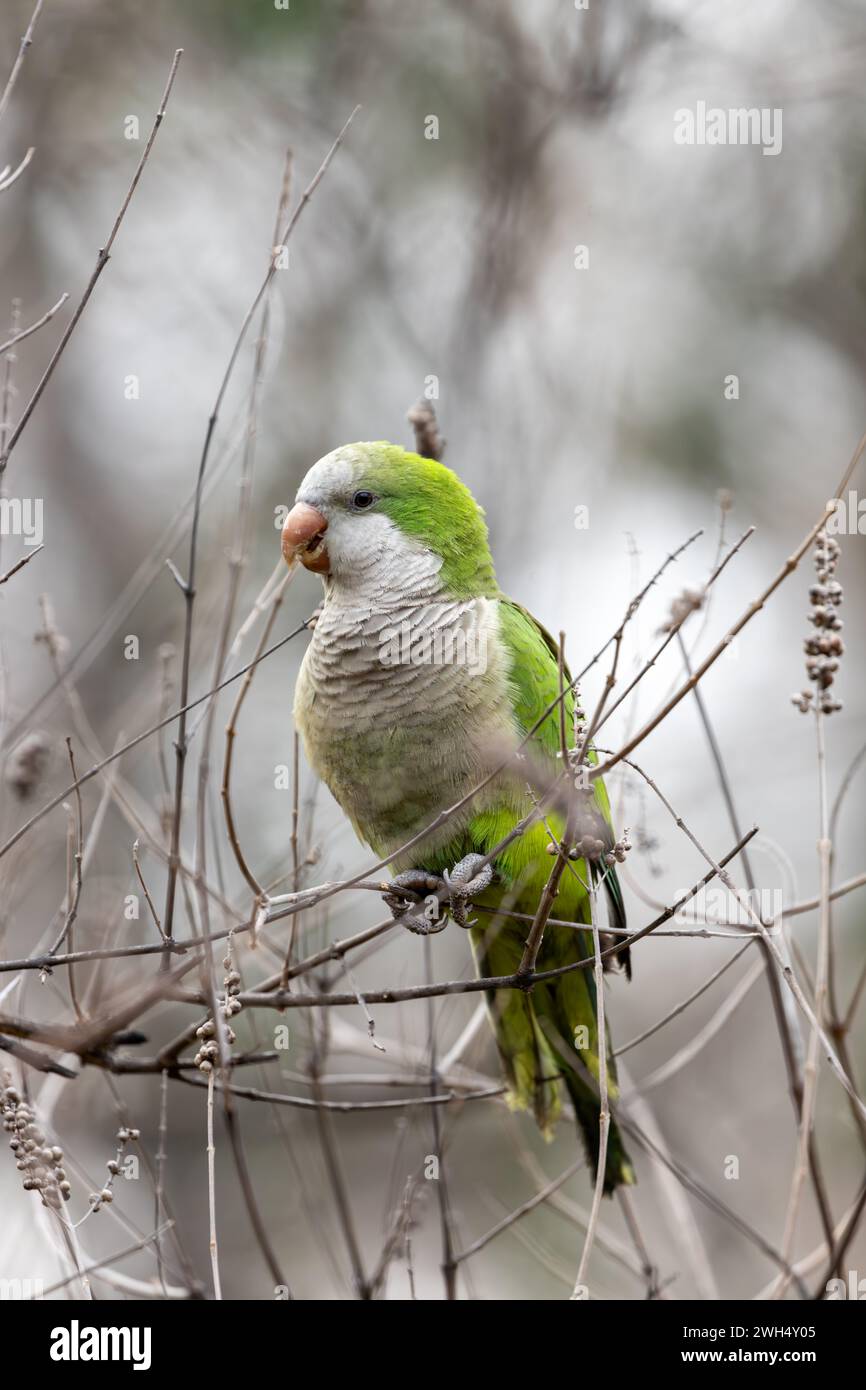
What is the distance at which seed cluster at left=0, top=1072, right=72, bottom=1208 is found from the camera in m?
2.46

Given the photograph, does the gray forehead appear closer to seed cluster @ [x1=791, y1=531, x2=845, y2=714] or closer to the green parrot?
the green parrot

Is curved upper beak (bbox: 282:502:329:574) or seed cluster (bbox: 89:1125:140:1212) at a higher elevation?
curved upper beak (bbox: 282:502:329:574)

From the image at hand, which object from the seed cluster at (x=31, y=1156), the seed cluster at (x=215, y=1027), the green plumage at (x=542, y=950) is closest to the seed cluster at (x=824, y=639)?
the green plumage at (x=542, y=950)

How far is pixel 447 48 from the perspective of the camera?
815 centimetres

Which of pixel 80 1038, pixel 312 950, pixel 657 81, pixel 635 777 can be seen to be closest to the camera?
pixel 80 1038

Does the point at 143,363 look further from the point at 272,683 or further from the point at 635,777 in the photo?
the point at 635,777

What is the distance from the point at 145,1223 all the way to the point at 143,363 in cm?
541

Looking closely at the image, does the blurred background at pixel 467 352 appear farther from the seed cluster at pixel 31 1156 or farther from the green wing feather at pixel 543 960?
the seed cluster at pixel 31 1156

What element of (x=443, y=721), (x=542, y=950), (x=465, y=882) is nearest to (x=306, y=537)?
(x=443, y=721)

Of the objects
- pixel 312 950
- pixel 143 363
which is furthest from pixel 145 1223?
pixel 143 363

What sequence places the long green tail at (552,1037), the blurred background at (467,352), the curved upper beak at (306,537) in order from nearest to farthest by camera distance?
the curved upper beak at (306,537)
the long green tail at (552,1037)
the blurred background at (467,352)

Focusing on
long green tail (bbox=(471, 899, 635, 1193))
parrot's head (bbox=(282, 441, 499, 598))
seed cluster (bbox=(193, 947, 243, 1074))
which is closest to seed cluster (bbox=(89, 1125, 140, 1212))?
seed cluster (bbox=(193, 947, 243, 1074))

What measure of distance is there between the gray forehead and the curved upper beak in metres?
0.04

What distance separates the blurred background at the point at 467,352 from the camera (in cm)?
730
